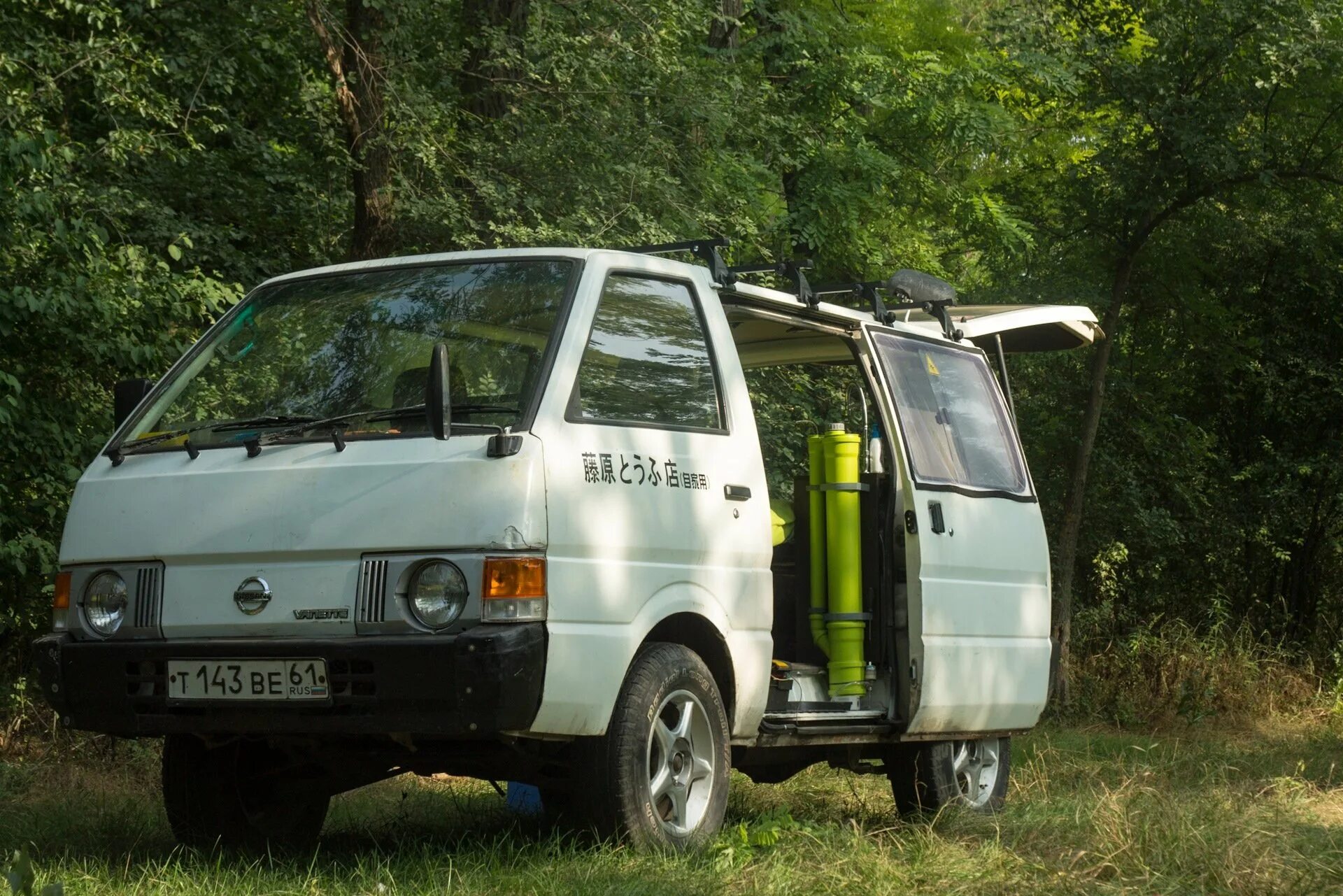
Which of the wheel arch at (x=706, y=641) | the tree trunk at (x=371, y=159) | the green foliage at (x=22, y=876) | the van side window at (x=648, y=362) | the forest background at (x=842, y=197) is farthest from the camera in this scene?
the tree trunk at (x=371, y=159)

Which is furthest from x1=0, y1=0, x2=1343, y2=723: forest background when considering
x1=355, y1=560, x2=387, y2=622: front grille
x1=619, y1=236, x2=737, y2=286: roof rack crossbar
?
x1=355, y1=560, x2=387, y2=622: front grille

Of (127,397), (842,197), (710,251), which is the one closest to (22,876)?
(127,397)

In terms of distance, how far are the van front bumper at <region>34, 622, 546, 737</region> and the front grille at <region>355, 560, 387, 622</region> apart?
0.22ft

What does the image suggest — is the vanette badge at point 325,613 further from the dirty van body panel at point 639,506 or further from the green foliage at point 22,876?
the green foliage at point 22,876

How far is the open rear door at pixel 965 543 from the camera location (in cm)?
721

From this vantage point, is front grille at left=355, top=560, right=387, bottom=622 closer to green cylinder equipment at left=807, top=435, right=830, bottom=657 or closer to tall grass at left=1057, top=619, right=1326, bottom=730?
green cylinder equipment at left=807, top=435, right=830, bottom=657

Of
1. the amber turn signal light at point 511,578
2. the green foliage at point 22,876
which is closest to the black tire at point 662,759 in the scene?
the amber turn signal light at point 511,578

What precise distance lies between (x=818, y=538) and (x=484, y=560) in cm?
254

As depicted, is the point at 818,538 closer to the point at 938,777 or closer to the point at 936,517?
the point at 936,517

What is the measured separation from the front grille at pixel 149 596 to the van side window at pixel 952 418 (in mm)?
3229

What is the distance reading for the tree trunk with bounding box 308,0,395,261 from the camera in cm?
1213

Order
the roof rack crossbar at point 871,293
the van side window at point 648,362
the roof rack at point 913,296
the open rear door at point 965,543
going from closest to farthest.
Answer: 1. the van side window at point 648,362
2. the open rear door at point 965,543
3. the roof rack crossbar at point 871,293
4. the roof rack at point 913,296

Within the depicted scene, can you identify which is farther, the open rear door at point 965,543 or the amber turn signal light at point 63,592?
the open rear door at point 965,543

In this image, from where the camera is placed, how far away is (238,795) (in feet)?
20.6
